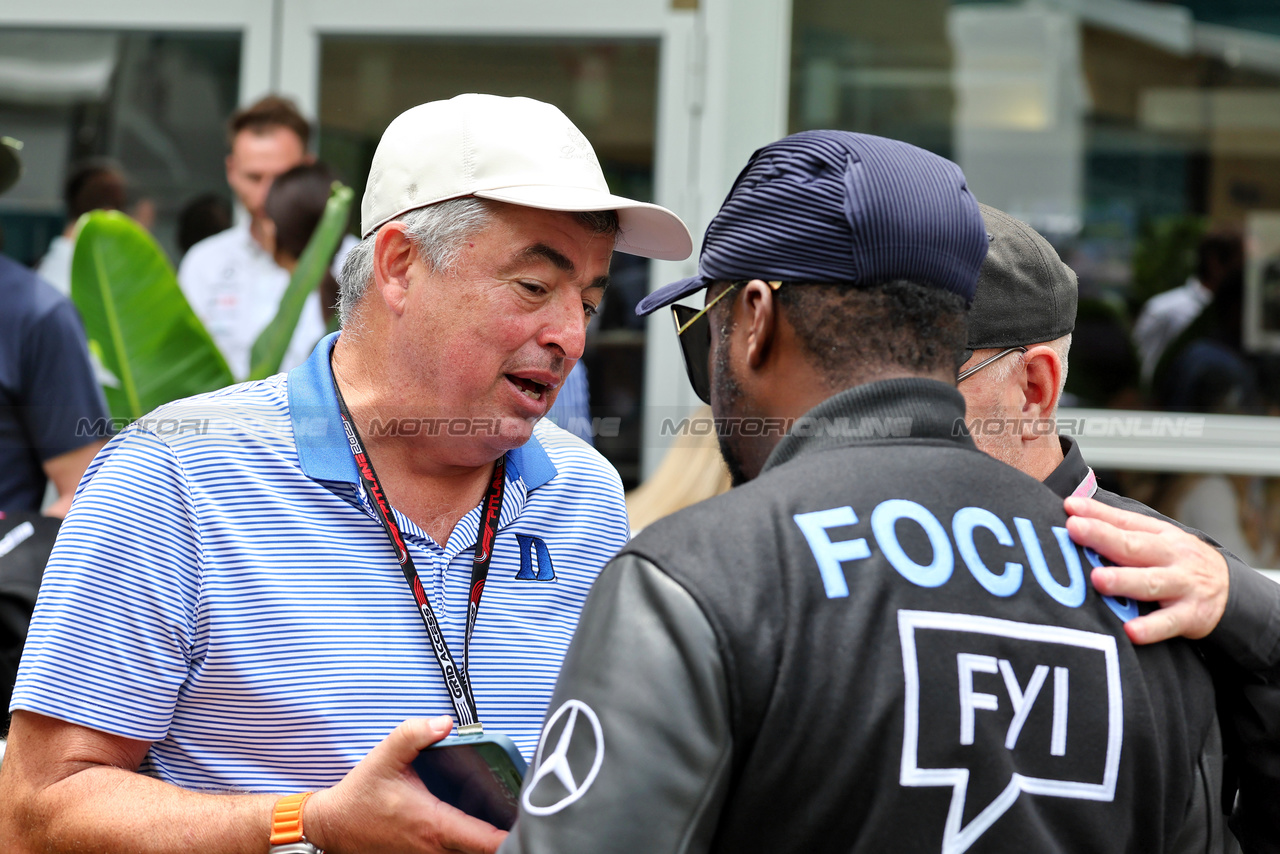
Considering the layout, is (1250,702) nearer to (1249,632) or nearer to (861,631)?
(1249,632)

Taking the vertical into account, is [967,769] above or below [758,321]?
below

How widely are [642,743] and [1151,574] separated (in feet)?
1.92

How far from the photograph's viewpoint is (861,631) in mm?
1103

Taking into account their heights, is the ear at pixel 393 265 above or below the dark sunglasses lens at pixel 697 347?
above

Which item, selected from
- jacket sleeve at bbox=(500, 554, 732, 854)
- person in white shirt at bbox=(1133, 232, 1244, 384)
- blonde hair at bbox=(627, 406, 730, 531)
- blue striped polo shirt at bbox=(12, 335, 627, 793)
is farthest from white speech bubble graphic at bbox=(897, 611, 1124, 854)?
person in white shirt at bbox=(1133, 232, 1244, 384)

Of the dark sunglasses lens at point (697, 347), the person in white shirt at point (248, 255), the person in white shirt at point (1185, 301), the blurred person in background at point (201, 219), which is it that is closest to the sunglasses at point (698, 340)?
the dark sunglasses lens at point (697, 347)

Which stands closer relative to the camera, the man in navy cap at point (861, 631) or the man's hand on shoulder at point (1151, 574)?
the man in navy cap at point (861, 631)

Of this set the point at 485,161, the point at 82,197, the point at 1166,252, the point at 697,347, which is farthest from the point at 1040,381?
the point at 82,197

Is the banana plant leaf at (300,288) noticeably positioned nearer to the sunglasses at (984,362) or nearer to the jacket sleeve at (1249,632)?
the sunglasses at (984,362)

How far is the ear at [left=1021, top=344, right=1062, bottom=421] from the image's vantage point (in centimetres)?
195

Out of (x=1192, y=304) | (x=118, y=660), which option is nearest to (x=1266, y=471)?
(x=1192, y=304)

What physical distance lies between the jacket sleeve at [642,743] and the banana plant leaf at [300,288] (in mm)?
2697

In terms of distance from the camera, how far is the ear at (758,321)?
129 cm

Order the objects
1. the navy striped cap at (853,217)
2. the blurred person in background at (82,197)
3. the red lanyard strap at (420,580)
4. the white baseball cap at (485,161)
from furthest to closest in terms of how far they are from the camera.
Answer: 1. the blurred person in background at (82,197)
2. the white baseball cap at (485,161)
3. the red lanyard strap at (420,580)
4. the navy striped cap at (853,217)
